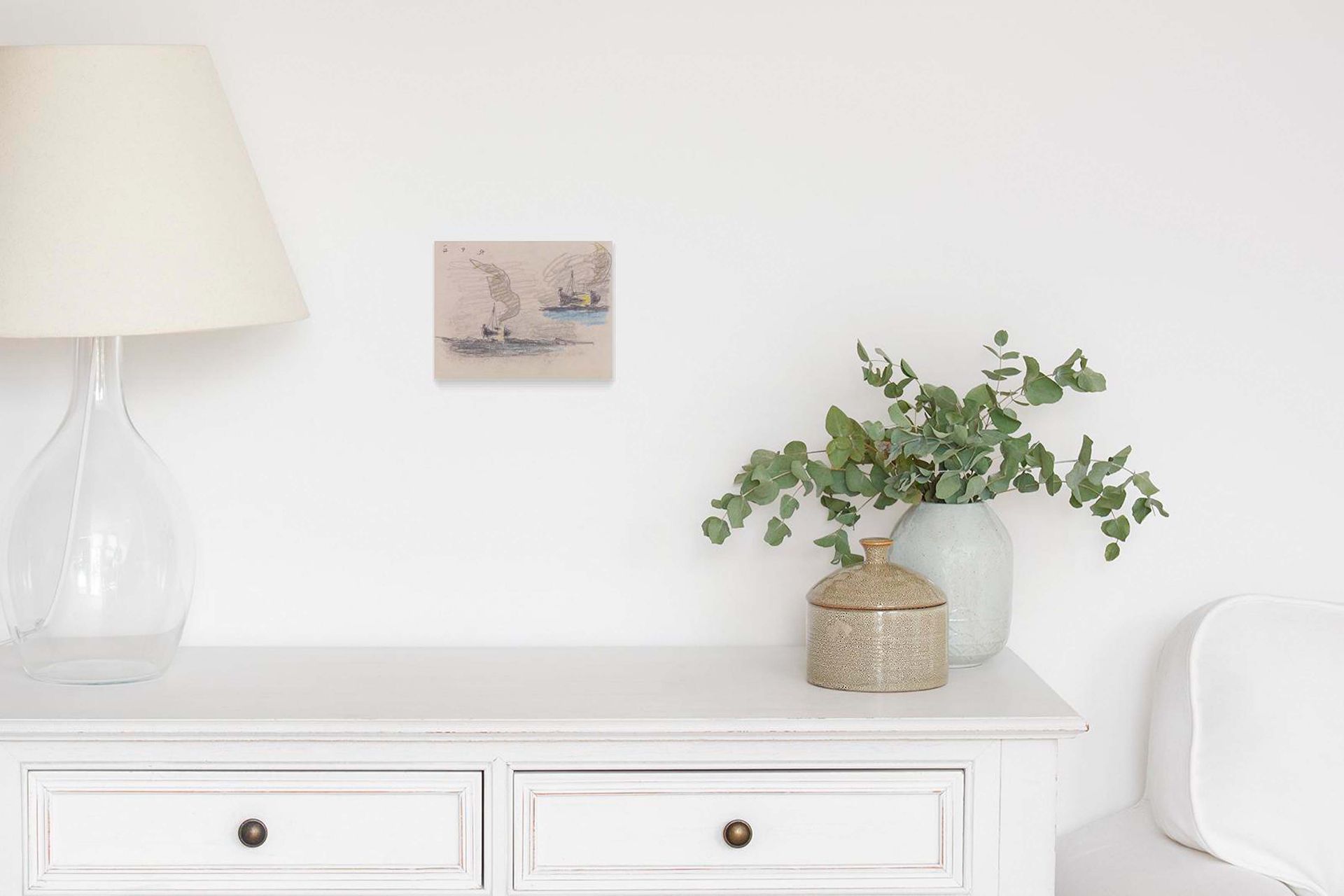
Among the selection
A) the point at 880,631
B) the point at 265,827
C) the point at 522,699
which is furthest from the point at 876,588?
the point at 265,827

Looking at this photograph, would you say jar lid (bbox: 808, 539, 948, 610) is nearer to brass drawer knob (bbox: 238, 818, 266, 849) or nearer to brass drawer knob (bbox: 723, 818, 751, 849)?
brass drawer knob (bbox: 723, 818, 751, 849)

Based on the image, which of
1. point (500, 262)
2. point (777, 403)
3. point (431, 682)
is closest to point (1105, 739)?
point (777, 403)

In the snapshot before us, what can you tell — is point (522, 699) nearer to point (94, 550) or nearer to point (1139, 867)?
point (94, 550)

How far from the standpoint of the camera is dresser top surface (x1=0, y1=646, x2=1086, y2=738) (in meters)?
1.51

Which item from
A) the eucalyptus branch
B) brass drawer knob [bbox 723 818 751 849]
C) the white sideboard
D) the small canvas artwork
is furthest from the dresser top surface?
the small canvas artwork

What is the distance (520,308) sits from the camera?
1.92m

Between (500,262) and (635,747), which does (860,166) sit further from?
(635,747)

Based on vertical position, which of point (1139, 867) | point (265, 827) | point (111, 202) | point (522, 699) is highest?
point (111, 202)

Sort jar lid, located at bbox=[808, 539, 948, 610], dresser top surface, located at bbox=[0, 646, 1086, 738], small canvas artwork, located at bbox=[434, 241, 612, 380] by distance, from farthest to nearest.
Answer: small canvas artwork, located at bbox=[434, 241, 612, 380]
jar lid, located at bbox=[808, 539, 948, 610]
dresser top surface, located at bbox=[0, 646, 1086, 738]

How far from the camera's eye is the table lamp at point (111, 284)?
1535 mm

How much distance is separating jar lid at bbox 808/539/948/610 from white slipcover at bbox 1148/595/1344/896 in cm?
42

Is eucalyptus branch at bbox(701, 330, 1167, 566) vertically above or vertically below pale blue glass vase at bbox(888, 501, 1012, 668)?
above

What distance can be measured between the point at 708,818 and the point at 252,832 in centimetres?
54

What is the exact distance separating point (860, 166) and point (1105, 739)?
96 cm
